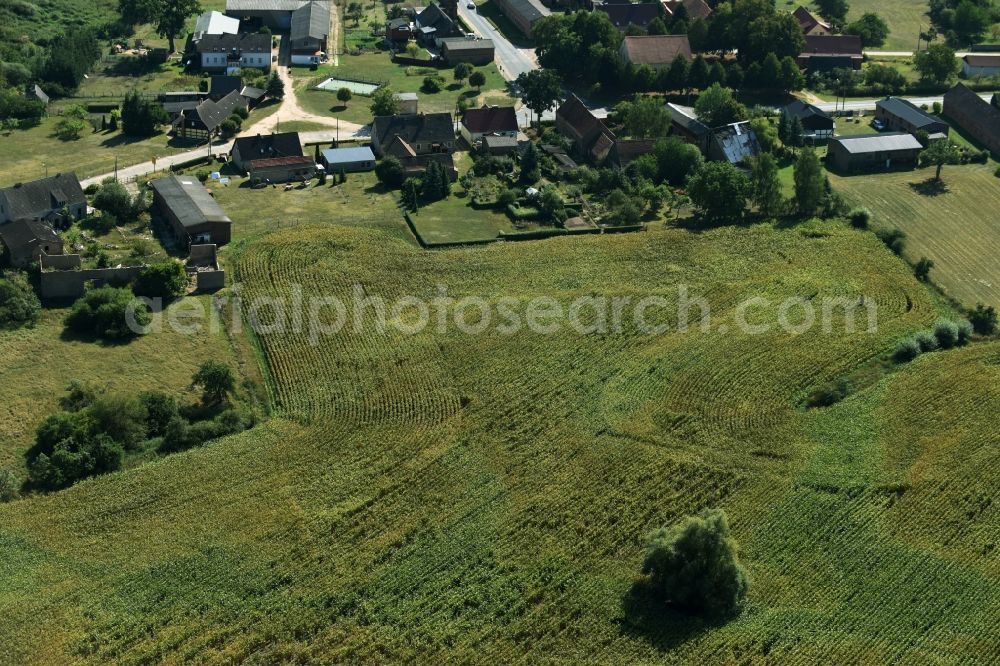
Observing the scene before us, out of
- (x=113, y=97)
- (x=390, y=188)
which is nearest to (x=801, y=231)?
(x=390, y=188)

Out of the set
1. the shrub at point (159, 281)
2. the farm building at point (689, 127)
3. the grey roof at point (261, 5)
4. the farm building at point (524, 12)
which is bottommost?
the shrub at point (159, 281)

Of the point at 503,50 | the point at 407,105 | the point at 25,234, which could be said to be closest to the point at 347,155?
the point at 407,105

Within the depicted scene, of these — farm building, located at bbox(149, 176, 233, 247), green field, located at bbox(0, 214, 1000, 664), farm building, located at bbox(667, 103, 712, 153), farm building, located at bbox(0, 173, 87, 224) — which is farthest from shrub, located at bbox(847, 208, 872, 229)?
farm building, located at bbox(0, 173, 87, 224)

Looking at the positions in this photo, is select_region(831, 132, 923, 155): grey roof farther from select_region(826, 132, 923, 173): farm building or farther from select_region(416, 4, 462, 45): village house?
select_region(416, 4, 462, 45): village house

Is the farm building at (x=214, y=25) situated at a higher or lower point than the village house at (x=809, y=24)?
lower

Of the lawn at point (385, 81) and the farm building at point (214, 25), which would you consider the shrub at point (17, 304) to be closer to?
the lawn at point (385, 81)

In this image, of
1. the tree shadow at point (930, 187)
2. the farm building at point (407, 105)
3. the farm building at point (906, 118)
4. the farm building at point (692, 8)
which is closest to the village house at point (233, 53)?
the farm building at point (407, 105)
